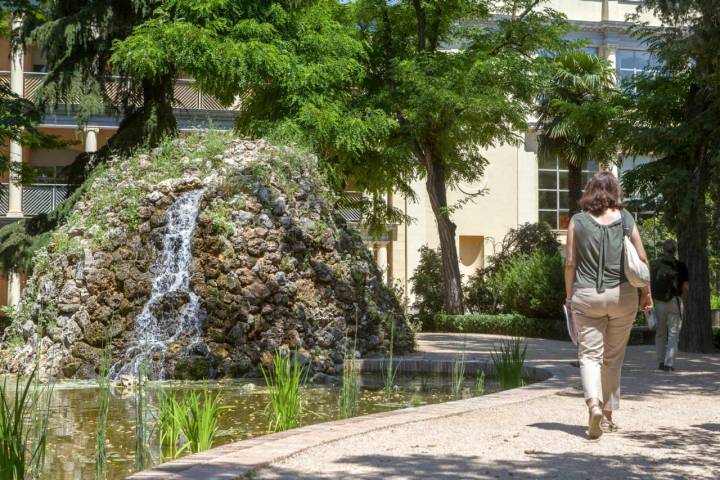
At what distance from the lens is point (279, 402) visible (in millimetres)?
7633

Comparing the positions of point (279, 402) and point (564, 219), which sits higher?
point (564, 219)

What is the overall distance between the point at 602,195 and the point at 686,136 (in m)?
10.1

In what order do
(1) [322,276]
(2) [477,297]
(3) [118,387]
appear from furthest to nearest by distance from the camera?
(2) [477,297] → (1) [322,276] → (3) [118,387]

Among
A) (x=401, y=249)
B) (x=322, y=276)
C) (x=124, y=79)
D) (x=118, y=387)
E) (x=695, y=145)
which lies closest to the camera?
(x=118, y=387)

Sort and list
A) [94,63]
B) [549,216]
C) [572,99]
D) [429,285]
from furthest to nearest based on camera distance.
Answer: [549,216] → [572,99] → [429,285] → [94,63]

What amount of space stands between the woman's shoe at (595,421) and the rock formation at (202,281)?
24.9 feet

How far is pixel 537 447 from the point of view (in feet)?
21.5

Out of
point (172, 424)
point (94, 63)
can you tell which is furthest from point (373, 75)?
point (172, 424)

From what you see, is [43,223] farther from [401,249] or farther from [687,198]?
[401,249]

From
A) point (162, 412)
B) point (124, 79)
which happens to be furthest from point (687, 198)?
point (124, 79)

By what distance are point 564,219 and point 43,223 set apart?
24928 millimetres

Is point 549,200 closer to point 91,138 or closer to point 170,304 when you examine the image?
point 91,138

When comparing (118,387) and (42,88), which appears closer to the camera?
(118,387)

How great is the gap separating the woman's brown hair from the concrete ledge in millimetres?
1897
